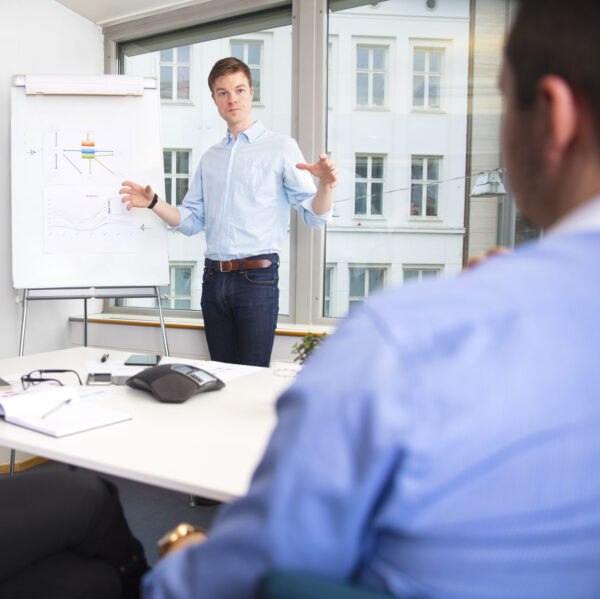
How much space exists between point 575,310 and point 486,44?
2.99 meters

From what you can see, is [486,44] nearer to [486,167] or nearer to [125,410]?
[486,167]

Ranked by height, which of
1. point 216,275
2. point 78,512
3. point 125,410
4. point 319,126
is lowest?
point 78,512

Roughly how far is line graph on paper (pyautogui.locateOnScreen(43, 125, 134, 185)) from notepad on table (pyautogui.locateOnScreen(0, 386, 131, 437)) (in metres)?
1.97

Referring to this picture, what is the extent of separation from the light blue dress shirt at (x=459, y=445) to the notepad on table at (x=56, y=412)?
879 mm

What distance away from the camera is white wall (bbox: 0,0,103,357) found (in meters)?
3.15

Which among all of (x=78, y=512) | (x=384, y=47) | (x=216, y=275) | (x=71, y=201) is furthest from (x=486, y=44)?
(x=78, y=512)

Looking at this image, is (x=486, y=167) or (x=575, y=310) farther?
(x=486, y=167)

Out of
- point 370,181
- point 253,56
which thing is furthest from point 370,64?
point 253,56

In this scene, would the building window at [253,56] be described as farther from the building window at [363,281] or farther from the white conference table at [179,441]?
the white conference table at [179,441]

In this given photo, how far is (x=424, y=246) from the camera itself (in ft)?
10.3

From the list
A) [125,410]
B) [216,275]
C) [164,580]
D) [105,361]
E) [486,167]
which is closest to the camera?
[164,580]

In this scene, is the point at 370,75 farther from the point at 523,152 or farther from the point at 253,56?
the point at 523,152

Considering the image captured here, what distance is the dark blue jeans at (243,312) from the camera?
2.73m

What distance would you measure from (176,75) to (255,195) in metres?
1.45
